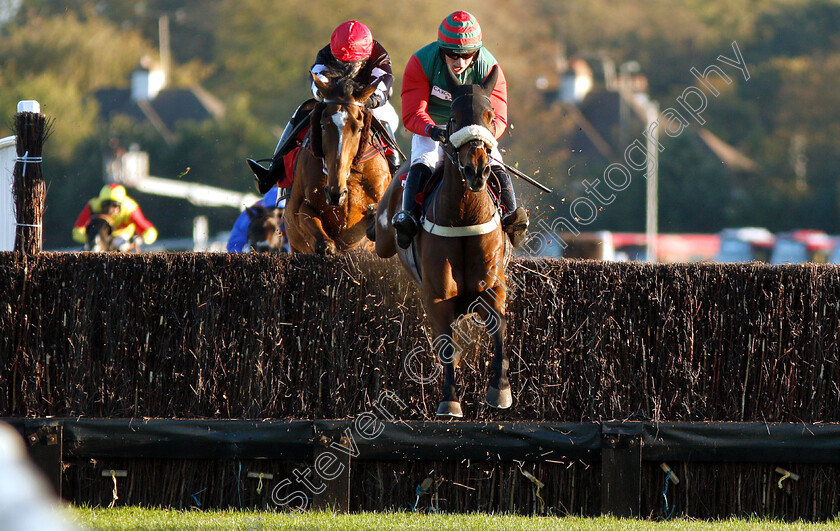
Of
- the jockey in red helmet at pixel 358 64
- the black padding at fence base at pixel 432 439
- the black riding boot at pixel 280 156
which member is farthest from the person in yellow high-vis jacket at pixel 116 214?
the black padding at fence base at pixel 432 439

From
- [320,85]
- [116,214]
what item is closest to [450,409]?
[320,85]

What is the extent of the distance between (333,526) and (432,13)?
3393cm

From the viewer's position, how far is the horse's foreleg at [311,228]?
8133 mm

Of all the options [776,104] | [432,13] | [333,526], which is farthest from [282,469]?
[776,104]

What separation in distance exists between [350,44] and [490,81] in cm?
272

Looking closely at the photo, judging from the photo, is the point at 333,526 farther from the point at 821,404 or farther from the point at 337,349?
the point at 821,404

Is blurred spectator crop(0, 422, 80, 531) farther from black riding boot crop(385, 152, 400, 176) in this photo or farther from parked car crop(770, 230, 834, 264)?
parked car crop(770, 230, 834, 264)

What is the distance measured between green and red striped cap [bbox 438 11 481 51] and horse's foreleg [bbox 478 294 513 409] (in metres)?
1.50

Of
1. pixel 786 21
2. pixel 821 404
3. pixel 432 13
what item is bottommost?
pixel 821 404

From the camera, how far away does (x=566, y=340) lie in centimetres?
670

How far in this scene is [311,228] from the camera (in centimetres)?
823

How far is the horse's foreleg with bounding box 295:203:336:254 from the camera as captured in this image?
8133 millimetres

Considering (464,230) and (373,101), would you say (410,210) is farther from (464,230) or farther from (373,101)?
(373,101)

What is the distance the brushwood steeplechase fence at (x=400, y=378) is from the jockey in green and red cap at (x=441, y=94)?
51cm
